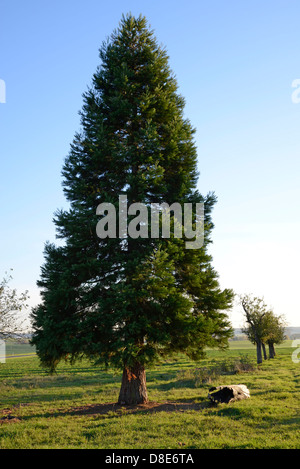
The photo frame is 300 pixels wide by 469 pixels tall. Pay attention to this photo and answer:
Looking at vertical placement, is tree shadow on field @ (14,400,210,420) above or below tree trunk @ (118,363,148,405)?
below

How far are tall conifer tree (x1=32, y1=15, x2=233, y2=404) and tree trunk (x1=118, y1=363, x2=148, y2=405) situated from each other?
49 millimetres

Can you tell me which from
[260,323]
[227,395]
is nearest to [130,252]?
[227,395]

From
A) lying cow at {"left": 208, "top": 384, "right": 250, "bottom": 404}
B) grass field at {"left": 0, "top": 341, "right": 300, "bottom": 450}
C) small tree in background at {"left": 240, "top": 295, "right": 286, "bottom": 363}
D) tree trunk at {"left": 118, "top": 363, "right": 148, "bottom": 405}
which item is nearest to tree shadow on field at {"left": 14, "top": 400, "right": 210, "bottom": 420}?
grass field at {"left": 0, "top": 341, "right": 300, "bottom": 450}

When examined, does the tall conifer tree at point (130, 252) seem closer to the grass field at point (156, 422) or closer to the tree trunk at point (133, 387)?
the tree trunk at point (133, 387)

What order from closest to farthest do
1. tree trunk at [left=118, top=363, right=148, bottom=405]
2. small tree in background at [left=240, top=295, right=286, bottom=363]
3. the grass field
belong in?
the grass field
tree trunk at [left=118, top=363, right=148, bottom=405]
small tree in background at [left=240, top=295, right=286, bottom=363]

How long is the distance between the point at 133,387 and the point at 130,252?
252 inches

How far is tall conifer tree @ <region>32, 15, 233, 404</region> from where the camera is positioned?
1383 cm

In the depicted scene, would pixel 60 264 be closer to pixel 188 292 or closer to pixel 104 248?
pixel 104 248

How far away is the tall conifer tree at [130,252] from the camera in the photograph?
1383 centimetres

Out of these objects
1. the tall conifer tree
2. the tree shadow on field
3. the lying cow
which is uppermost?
the tall conifer tree

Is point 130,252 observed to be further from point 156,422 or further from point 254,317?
point 254,317

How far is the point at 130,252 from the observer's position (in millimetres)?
15961

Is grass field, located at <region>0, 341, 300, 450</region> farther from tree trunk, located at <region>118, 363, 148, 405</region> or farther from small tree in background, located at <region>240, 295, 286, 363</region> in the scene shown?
small tree in background, located at <region>240, 295, 286, 363</region>

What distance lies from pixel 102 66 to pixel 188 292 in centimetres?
1342
